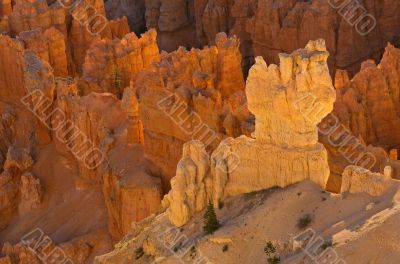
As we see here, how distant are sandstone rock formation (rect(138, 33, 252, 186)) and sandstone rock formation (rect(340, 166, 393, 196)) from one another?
776cm

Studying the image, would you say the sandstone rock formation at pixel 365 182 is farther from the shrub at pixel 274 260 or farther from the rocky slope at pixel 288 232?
the shrub at pixel 274 260

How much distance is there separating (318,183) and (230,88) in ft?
45.3

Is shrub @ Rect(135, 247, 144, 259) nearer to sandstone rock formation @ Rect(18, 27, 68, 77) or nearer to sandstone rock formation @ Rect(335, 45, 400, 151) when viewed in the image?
sandstone rock formation @ Rect(335, 45, 400, 151)

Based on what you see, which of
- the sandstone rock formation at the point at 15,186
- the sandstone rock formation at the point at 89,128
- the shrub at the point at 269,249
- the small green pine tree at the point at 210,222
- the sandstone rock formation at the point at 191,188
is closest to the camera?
the shrub at the point at 269,249

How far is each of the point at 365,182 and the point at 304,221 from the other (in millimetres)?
1346

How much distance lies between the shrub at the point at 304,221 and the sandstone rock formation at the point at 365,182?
3.17ft

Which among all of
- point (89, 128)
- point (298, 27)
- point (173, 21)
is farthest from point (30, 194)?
point (173, 21)

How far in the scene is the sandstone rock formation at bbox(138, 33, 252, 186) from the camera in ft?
81.6

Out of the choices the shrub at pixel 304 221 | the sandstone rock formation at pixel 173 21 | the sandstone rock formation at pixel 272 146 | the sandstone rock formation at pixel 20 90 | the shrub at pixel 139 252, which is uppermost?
the sandstone rock formation at pixel 173 21

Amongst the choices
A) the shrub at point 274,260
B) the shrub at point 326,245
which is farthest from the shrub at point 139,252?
the shrub at point 326,245

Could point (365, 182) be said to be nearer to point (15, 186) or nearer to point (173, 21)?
point (15, 186)

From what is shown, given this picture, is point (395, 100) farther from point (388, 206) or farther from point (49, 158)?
point (388, 206)

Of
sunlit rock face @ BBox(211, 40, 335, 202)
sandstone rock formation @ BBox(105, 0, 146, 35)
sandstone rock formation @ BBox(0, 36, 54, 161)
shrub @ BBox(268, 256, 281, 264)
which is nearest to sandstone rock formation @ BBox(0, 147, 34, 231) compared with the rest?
sandstone rock formation @ BBox(0, 36, 54, 161)

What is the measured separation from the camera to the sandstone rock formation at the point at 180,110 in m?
24.9
